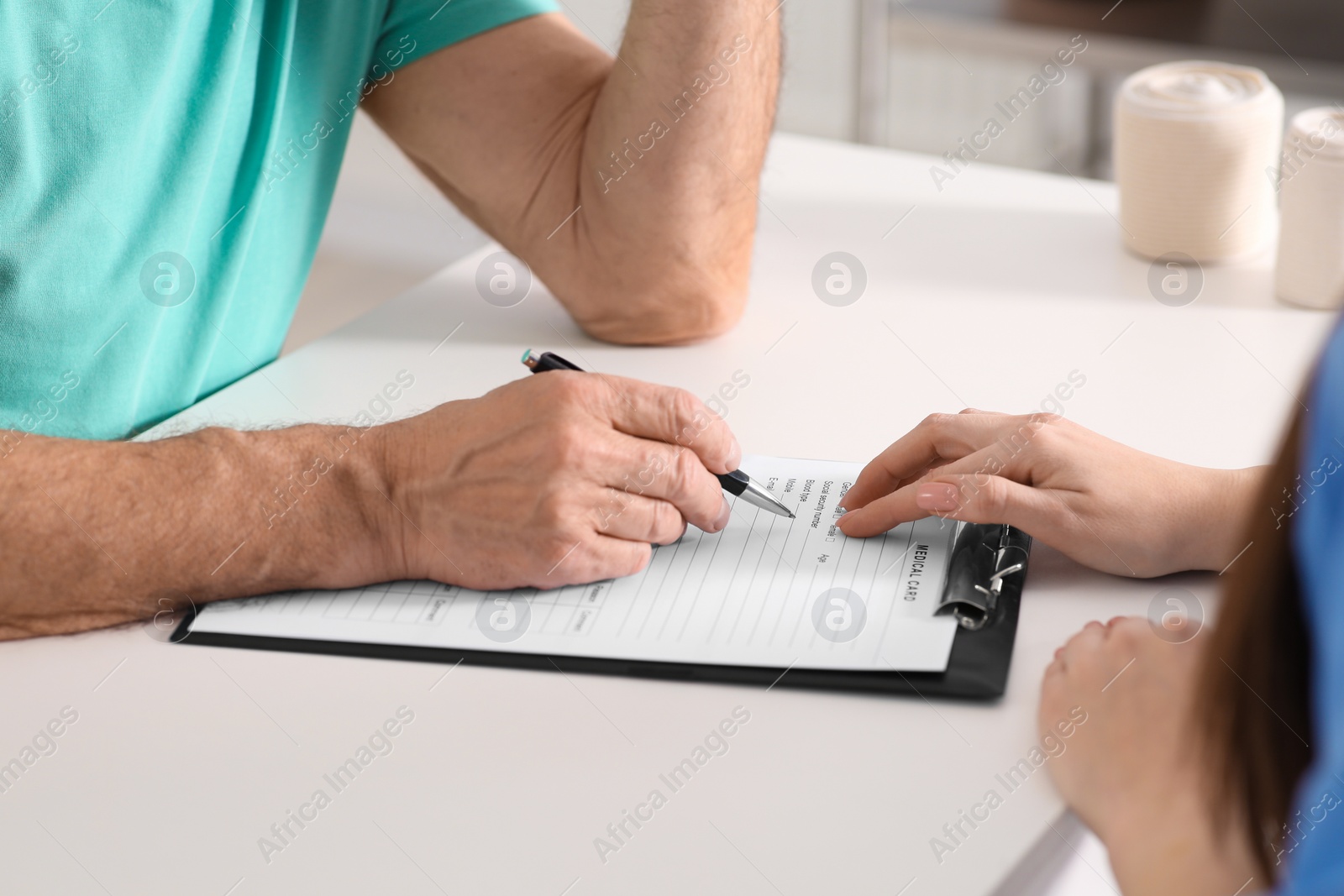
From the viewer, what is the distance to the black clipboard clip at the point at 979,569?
83 cm

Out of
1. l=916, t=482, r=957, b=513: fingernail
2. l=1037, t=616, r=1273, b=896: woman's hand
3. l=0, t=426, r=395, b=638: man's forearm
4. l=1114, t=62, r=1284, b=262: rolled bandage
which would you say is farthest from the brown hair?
l=1114, t=62, r=1284, b=262: rolled bandage

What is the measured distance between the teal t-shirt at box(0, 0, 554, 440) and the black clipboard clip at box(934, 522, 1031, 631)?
0.80 m

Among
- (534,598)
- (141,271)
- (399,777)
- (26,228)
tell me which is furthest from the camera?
(141,271)

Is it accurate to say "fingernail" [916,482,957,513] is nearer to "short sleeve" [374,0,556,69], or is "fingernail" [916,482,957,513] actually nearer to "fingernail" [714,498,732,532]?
"fingernail" [714,498,732,532]

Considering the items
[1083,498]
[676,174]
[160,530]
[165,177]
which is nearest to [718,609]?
[1083,498]

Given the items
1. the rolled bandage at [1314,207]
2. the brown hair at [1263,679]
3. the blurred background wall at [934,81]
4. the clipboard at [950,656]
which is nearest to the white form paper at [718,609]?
the clipboard at [950,656]

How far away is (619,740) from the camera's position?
77 centimetres

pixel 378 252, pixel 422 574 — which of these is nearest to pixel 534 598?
pixel 422 574

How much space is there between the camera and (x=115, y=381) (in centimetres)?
120

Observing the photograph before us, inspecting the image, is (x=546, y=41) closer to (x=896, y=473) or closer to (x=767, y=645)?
(x=896, y=473)

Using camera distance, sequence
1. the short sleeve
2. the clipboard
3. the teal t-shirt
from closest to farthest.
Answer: the clipboard < the teal t-shirt < the short sleeve

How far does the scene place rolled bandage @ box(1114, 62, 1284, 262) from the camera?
4.21 feet

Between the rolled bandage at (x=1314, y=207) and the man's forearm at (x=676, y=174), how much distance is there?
532 mm

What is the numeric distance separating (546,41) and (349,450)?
0.65 m
